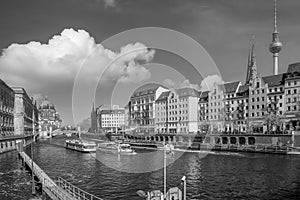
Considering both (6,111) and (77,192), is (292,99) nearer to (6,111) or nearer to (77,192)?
(77,192)

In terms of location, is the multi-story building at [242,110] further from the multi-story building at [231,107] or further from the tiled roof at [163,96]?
the tiled roof at [163,96]

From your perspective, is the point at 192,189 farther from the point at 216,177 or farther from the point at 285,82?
the point at 285,82

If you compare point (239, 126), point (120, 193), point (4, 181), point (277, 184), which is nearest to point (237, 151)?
point (239, 126)

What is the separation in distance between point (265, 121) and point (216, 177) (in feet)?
268

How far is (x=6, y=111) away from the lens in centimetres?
13800

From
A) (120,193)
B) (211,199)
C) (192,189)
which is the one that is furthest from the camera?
(192,189)

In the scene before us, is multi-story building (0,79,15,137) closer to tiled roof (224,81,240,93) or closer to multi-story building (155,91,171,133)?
multi-story building (155,91,171,133)

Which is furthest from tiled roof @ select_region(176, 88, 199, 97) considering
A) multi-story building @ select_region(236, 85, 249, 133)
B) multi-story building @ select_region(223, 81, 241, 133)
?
multi-story building @ select_region(236, 85, 249, 133)

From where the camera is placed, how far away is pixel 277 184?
52844 millimetres

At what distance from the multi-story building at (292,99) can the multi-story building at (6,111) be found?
126m

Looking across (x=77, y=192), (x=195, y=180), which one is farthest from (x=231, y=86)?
(x=77, y=192)

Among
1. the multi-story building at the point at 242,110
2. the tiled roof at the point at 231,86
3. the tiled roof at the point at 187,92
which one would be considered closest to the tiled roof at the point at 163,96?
the tiled roof at the point at 187,92

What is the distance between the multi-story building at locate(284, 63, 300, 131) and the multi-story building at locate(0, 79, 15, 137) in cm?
12641

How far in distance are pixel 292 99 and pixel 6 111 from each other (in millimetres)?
135701
